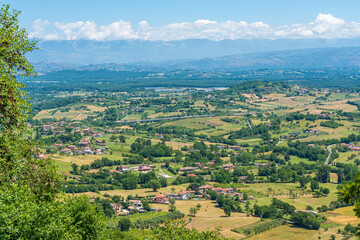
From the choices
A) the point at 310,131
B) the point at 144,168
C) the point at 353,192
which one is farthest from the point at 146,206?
the point at 310,131

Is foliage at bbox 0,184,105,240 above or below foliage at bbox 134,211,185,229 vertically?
above

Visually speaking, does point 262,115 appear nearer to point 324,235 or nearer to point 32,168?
point 324,235

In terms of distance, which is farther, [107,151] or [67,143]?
[67,143]

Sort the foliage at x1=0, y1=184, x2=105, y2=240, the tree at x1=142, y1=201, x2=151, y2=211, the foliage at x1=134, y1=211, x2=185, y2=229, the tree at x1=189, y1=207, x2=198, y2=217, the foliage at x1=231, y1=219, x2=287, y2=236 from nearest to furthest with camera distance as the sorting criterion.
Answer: the foliage at x1=0, y1=184, x2=105, y2=240 < the foliage at x1=231, y1=219, x2=287, y2=236 < the foliage at x1=134, y1=211, x2=185, y2=229 < the tree at x1=189, y1=207, x2=198, y2=217 < the tree at x1=142, y1=201, x2=151, y2=211

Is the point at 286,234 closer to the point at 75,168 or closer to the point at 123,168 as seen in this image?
the point at 123,168

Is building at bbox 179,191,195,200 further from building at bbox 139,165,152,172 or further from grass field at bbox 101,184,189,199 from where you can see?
building at bbox 139,165,152,172

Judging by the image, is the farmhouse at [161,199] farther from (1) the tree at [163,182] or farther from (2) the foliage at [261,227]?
(2) the foliage at [261,227]

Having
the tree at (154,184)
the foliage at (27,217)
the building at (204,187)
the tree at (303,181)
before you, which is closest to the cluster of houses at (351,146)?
the tree at (303,181)

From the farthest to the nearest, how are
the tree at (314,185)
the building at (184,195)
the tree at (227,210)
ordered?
1. the tree at (314,185)
2. the building at (184,195)
3. the tree at (227,210)

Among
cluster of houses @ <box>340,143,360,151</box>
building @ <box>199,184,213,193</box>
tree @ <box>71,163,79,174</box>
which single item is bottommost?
building @ <box>199,184,213,193</box>

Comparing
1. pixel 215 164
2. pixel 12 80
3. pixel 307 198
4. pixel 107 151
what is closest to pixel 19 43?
pixel 12 80

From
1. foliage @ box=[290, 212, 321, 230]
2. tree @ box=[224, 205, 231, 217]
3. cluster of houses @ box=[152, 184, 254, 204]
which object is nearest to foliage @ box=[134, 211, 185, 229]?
cluster of houses @ box=[152, 184, 254, 204]
